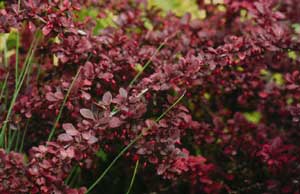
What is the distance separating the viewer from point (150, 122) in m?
2.10

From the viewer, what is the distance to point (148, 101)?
2.28 m

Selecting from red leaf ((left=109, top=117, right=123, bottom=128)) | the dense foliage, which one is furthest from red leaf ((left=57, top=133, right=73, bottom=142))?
red leaf ((left=109, top=117, right=123, bottom=128))

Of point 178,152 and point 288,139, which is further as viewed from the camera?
point 288,139

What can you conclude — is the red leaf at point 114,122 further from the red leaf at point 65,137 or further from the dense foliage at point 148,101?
the red leaf at point 65,137

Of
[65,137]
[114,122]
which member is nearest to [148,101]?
[114,122]

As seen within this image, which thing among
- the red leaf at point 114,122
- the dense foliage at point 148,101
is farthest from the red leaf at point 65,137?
the red leaf at point 114,122

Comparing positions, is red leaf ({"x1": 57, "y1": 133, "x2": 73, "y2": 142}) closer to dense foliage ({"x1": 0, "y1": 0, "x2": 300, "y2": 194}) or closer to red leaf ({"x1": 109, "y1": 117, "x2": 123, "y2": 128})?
dense foliage ({"x1": 0, "y1": 0, "x2": 300, "y2": 194})

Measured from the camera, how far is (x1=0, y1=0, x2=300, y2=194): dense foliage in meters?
2.06

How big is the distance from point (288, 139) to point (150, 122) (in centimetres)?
83

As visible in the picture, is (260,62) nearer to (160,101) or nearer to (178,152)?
(160,101)

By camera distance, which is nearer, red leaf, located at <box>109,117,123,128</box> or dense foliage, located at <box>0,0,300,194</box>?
red leaf, located at <box>109,117,123,128</box>

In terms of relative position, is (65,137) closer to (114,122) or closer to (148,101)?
(114,122)

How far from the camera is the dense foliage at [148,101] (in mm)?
2062

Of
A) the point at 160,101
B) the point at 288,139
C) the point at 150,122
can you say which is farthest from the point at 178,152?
the point at 288,139
